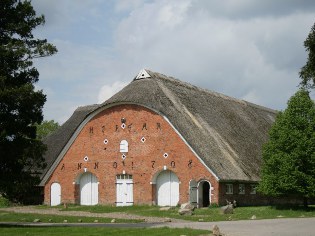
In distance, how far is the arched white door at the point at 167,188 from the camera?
137 ft

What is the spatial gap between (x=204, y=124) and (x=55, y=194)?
44.3 ft

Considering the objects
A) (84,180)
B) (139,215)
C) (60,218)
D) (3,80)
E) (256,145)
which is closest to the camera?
(3,80)

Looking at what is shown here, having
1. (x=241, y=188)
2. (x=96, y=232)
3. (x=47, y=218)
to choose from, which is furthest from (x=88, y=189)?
(x=96, y=232)

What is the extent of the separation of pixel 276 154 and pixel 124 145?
41.1ft

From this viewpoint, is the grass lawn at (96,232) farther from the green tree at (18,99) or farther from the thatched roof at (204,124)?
the thatched roof at (204,124)

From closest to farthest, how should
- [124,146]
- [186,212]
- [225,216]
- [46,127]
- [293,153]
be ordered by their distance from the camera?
Result: [225,216], [186,212], [293,153], [124,146], [46,127]

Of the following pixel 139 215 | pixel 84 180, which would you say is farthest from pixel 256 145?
pixel 139 215

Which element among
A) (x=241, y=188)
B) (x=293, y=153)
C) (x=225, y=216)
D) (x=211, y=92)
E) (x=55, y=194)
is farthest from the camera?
(x=211, y=92)

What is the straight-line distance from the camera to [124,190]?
43.7 metres

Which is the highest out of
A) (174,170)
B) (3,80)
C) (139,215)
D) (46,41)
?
(46,41)

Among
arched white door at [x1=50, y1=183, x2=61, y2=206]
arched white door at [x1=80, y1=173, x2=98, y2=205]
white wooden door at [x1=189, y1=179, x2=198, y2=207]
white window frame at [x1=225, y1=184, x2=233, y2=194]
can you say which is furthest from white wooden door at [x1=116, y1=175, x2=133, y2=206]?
white window frame at [x1=225, y1=184, x2=233, y2=194]

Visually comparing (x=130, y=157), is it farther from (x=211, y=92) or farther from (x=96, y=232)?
(x=96, y=232)

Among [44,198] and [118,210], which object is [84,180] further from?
[118,210]

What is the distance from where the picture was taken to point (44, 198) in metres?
46.6
